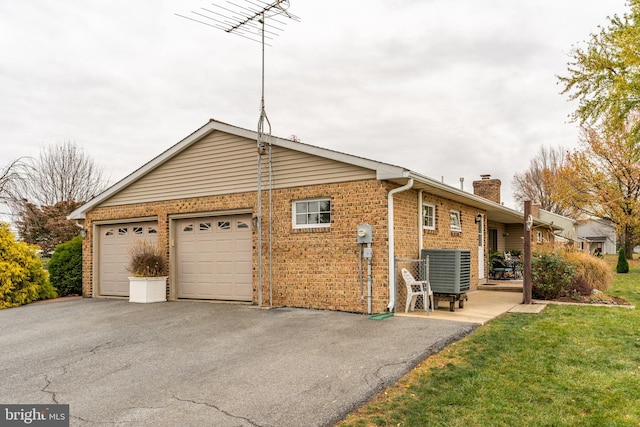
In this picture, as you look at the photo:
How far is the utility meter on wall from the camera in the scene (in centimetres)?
880

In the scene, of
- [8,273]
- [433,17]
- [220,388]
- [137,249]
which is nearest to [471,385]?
[220,388]

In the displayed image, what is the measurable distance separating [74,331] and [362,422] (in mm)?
6649

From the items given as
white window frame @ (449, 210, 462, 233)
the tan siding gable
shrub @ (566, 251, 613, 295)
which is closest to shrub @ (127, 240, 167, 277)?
the tan siding gable

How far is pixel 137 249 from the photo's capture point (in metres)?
11.9

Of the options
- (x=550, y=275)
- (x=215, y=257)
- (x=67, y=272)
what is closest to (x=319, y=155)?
(x=215, y=257)

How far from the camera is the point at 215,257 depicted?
11375 millimetres

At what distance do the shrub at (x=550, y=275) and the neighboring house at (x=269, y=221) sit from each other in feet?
7.31

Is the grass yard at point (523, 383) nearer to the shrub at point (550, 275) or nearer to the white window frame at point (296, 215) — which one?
the shrub at point (550, 275)

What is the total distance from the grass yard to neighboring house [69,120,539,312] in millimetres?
2771

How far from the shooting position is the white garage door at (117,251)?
1295 cm

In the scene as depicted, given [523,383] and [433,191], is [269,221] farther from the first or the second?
[523,383]

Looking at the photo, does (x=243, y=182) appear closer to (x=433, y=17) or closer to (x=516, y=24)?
(x=433, y=17)

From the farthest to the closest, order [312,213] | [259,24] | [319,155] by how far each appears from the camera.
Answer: [259,24] < [312,213] < [319,155]

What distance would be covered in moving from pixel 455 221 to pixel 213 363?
8954 millimetres
